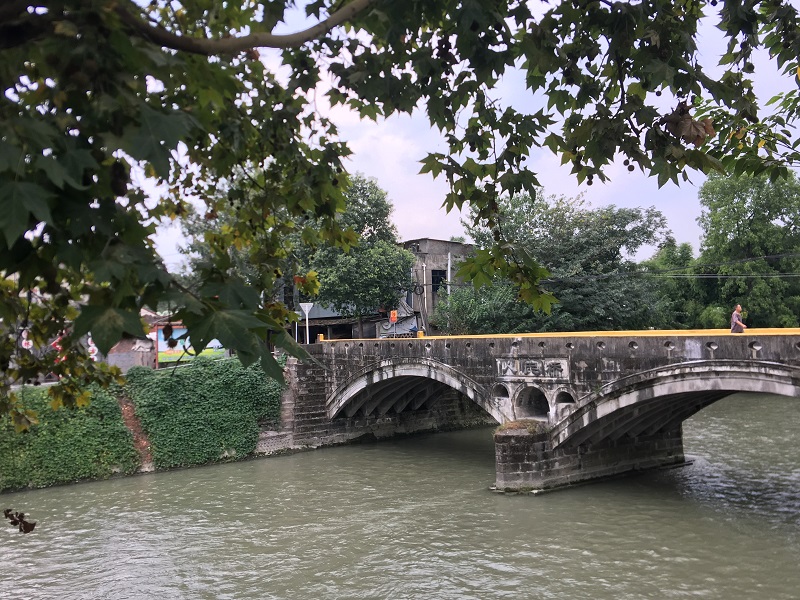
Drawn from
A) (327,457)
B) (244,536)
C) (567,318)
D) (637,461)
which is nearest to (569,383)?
(637,461)

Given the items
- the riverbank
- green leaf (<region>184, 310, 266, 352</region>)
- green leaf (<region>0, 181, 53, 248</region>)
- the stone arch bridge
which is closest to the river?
the riverbank

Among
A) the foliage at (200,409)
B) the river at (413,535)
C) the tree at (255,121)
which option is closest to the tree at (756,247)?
the river at (413,535)

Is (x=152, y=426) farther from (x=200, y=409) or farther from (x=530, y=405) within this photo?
(x=530, y=405)

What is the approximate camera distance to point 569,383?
14430mm

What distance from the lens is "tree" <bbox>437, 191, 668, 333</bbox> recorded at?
24.4 metres

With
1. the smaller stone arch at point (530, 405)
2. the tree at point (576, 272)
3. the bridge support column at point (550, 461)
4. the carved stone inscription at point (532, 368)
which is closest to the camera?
the bridge support column at point (550, 461)

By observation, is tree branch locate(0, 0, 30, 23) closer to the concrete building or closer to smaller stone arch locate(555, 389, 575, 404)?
smaller stone arch locate(555, 389, 575, 404)

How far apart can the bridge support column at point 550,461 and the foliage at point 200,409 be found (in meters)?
7.77

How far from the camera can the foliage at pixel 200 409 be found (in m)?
18.8

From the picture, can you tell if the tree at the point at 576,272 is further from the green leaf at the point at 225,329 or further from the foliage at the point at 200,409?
the green leaf at the point at 225,329

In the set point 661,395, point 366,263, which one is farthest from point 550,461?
point 366,263

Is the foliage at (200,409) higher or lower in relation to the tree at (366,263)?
lower

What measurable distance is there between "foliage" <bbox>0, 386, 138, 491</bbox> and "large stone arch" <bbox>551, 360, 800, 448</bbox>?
35.5 ft

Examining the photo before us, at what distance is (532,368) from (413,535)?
479 cm
